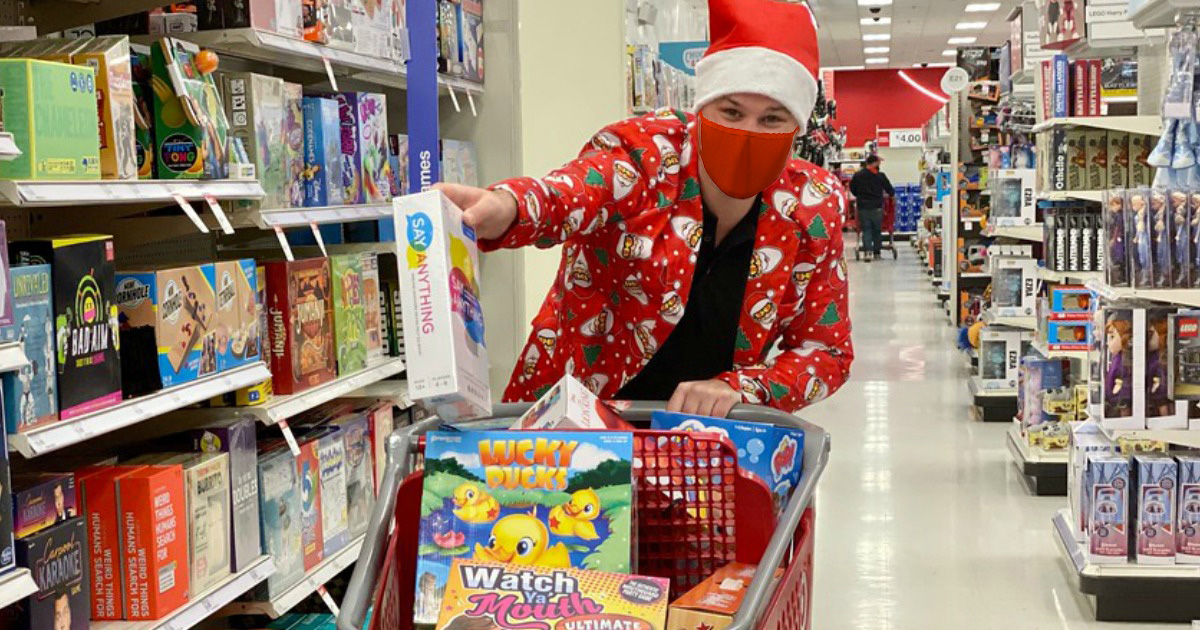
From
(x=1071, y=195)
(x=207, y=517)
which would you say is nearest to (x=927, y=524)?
(x=1071, y=195)

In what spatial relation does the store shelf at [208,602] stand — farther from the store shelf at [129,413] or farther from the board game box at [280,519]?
the store shelf at [129,413]

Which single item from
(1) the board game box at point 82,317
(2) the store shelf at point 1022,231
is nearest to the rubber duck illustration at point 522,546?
(1) the board game box at point 82,317

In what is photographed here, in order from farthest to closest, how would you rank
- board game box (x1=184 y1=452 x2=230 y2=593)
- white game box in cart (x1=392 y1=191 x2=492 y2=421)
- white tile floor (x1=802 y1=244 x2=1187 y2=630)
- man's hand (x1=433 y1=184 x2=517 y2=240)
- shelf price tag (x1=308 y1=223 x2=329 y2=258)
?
white tile floor (x1=802 y1=244 x2=1187 y2=630) < shelf price tag (x1=308 y1=223 x2=329 y2=258) < board game box (x1=184 y1=452 x2=230 y2=593) < man's hand (x1=433 y1=184 x2=517 y2=240) < white game box in cart (x1=392 y1=191 x2=492 y2=421)

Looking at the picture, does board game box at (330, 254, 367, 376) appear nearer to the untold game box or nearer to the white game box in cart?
the untold game box

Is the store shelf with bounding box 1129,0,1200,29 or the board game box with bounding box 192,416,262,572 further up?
the store shelf with bounding box 1129,0,1200,29

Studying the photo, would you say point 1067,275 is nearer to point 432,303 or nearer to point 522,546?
point 522,546

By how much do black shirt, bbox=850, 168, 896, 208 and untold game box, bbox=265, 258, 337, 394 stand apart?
1938cm

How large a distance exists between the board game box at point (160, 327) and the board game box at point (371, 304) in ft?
3.19

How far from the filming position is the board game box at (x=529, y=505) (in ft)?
4.79

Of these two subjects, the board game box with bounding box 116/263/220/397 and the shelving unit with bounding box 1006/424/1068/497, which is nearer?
the board game box with bounding box 116/263/220/397

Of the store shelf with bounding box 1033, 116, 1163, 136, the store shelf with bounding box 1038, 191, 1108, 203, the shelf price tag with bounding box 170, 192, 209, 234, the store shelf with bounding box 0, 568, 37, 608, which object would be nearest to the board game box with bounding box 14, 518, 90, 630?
the store shelf with bounding box 0, 568, 37, 608

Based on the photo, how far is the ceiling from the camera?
2084 cm

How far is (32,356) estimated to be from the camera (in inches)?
93.5

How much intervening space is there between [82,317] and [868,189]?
2050 cm
